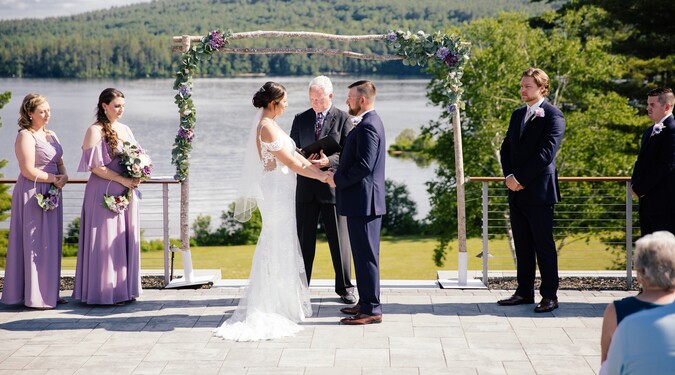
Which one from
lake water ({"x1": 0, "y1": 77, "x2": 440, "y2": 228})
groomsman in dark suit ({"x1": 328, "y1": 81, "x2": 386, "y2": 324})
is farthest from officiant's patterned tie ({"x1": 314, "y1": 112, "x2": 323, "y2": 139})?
lake water ({"x1": 0, "y1": 77, "x2": 440, "y2": 228})

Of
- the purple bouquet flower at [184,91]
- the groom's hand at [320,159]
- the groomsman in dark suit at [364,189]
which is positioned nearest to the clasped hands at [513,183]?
the groomsman in dark suit at [364,189]

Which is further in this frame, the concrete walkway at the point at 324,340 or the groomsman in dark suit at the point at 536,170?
the groomsman in dark suit at the point at 536,170

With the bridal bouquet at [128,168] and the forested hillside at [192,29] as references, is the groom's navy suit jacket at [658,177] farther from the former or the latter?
the forested hillside at [192,29]

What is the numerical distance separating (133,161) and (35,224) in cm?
87

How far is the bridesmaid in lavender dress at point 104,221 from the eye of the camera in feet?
19.1

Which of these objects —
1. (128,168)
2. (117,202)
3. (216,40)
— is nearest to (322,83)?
(216,40)

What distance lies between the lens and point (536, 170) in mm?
5555

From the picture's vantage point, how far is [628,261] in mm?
6578

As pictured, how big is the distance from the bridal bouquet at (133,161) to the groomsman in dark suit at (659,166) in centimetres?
356

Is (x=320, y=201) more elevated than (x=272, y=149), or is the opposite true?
(x=272, y=149)

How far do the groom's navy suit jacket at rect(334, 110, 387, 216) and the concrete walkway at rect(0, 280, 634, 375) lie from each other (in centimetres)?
81

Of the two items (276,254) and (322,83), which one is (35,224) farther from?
(322,83)

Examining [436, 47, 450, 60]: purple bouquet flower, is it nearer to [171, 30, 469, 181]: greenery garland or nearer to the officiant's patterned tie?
[171, 30, 469, 181]: greenery garland

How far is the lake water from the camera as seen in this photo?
42.9m
